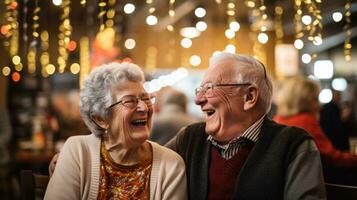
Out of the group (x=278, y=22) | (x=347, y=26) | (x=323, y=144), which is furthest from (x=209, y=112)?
(x=278, y=22)

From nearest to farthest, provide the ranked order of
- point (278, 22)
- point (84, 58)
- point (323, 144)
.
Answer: point (323, 144) < point (278, 22) < point (84, 58)

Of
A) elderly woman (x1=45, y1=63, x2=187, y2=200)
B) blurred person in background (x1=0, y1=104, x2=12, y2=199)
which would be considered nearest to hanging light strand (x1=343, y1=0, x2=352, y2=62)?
elderly woman (x1=45, y1=63, x2=187, y2=200)

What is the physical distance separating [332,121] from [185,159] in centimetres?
269

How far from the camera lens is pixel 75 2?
8906 millimetres

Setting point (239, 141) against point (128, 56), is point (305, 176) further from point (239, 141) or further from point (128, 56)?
point (128, 56)

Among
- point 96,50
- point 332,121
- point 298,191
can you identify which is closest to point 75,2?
point 96,50

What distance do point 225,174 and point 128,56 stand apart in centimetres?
802

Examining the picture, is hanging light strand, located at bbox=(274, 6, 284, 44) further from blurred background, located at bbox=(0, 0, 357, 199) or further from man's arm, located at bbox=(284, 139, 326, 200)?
man's arm, located at bbox=(284, 139, 326, 200)

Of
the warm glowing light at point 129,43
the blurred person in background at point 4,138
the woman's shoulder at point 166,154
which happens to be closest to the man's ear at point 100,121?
the woman's shoulder at point 166,154

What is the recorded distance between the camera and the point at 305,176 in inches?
97.8

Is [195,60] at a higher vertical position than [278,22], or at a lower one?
lower

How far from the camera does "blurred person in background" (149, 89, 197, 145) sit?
5.41 meters

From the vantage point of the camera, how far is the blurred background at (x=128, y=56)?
664cm

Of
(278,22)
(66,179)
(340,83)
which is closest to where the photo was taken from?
(66,179)
